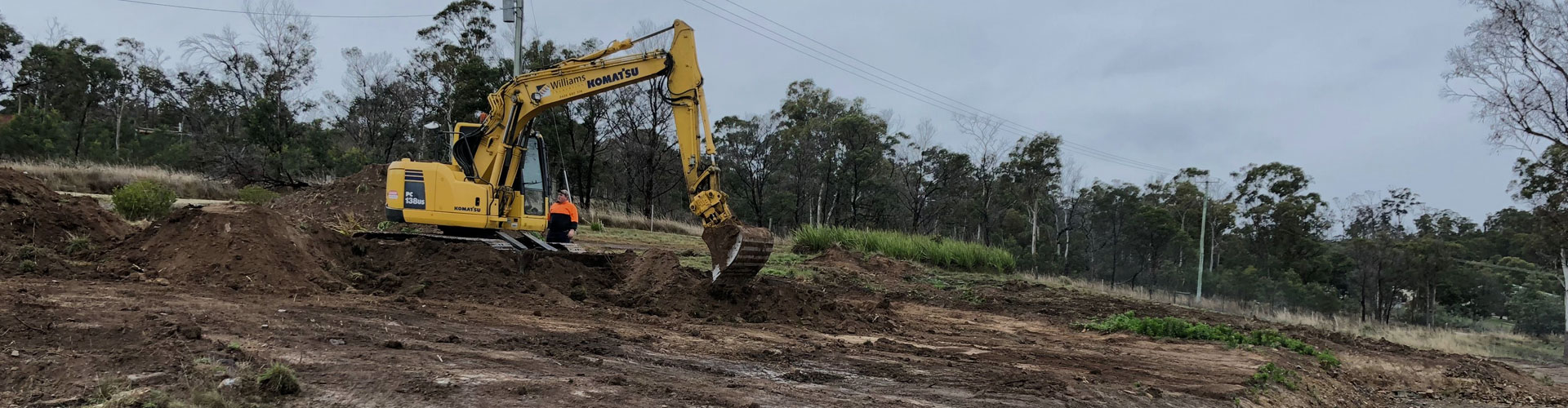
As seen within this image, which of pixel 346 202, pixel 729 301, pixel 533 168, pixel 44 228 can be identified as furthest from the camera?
pixel 346 202

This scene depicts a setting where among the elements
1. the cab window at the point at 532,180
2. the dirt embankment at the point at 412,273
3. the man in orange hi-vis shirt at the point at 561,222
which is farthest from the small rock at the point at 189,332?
the man in orange hi-vis shirt at the point at 561,222

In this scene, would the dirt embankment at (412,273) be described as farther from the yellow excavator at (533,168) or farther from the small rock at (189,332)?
the small rock at (189,332)

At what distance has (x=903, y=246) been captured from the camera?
2053cm

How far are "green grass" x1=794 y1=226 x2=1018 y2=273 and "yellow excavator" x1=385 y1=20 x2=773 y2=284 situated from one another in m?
10.2

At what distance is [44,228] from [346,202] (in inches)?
320

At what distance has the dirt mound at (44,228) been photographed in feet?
25.0

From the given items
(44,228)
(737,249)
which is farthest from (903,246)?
(44,228)

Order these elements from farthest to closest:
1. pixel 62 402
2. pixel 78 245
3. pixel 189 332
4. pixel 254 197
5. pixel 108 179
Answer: pixel 108 179 → pixel 254 197 → pixel 78 245 → pixel 189 332 → pixel 62 402

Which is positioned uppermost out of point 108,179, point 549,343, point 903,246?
point 108,179

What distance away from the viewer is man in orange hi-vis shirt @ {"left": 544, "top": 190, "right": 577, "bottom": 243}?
1190cm

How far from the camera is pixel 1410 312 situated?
32719 mm

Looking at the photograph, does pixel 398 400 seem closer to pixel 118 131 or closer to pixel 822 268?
pixel 822 268

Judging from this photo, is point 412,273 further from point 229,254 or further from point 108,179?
point 108,179

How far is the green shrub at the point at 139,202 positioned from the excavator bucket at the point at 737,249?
9.65 m
